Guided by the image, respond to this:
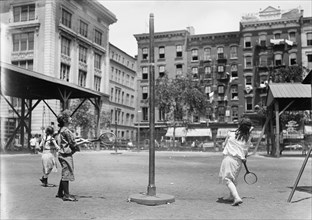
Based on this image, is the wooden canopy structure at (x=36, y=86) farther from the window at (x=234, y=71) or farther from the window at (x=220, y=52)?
the window at (x=220, y=52)

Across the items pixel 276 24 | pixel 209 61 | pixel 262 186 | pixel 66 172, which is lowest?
pixel 262 186

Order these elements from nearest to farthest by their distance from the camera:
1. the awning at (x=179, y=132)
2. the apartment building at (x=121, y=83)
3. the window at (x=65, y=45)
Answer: the window at (x=65, y=45)
the apartment building at (x=121, y=83)
the awning at (x=179, y=132)

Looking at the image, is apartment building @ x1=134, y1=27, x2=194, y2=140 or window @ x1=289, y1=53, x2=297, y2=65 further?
apartment building @ x1=134, y1=27, x2=194, y2=140

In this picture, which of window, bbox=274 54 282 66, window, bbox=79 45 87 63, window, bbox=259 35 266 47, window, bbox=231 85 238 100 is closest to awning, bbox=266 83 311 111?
window, bbox=79 45 87 63

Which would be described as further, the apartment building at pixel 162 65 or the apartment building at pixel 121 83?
the apartment building at pixel 162 65

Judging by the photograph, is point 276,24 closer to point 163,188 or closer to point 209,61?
point 209,61

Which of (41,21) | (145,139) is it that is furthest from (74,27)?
(145,139)

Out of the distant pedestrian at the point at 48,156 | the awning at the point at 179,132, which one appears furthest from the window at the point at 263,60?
the distant pedestrian at the point at 48,156

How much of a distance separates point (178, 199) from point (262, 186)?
3.05 metres

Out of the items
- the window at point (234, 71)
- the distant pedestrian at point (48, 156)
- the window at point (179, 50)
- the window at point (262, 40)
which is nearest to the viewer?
the distant pedestrian at point (48, 156)

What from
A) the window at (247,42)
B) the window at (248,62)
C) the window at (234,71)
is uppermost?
the window at (247,42)

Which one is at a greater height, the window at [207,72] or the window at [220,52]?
the window at [220,52]

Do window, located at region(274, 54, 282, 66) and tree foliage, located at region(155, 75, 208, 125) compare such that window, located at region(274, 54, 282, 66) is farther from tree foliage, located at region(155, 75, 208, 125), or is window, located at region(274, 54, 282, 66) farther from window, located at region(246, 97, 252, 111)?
tree foliage, located at region(155, 75, 208, 125)

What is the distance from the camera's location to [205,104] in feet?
148
